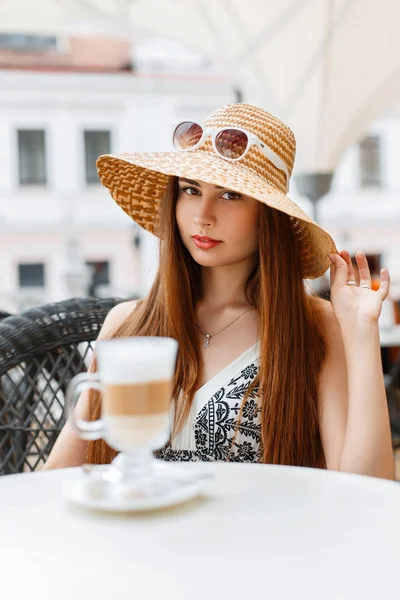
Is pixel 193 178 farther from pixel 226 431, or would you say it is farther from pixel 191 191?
pixel 226 431

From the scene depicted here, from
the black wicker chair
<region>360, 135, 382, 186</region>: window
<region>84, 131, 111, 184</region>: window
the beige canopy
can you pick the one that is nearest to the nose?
the black wicker chair

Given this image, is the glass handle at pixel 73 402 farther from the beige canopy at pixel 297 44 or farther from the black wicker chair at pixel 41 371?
the beige canopy at pixel 297 44

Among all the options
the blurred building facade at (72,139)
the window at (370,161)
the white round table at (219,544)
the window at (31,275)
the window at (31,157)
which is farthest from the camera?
the window at (370,161)

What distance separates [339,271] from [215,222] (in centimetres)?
24

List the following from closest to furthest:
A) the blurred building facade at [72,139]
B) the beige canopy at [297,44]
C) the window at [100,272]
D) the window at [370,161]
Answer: the beige canopy at [297,44]
the blurred building facade at [72,139]
the window at [100,272]
the window at [370,161]

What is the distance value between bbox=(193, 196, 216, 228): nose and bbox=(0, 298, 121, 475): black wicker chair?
382 mm

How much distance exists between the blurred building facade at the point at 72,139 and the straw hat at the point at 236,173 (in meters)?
15.2

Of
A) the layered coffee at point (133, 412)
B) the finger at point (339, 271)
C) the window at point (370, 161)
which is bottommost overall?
the layered coffee at point (133, 412)

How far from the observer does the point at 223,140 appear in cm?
155

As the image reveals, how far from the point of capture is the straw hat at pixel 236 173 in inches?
56.8

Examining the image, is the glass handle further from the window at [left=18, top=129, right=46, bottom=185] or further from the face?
the window at [left=18, top=129, right=46, bottom=185]

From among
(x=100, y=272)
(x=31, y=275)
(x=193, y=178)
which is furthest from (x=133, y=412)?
(x=31, y=275)

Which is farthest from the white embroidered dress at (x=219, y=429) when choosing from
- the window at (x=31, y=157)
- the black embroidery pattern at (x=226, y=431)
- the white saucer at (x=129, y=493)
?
the window at (x=31, y=157)

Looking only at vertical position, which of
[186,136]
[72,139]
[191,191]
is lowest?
[191,191]
